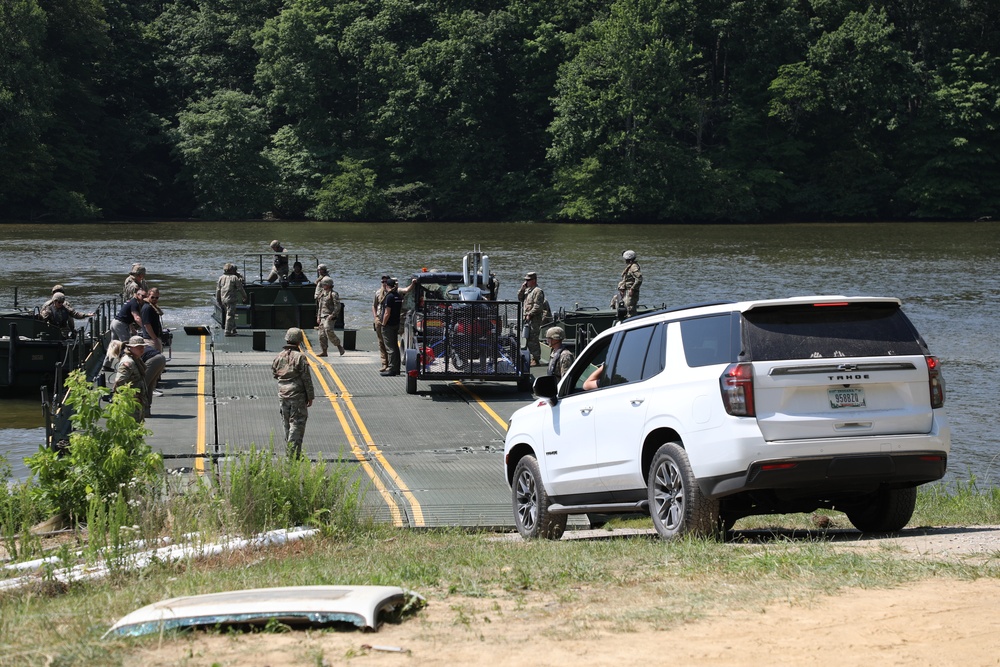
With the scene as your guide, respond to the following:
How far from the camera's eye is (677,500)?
980 centimetres

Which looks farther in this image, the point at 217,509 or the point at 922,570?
the point at 217,509

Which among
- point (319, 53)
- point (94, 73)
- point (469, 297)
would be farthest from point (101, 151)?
point (469, 297)

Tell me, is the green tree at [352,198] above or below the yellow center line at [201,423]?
above

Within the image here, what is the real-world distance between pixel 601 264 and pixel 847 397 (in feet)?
180

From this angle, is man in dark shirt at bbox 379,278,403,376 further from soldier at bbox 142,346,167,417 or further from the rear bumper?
the rear bumper

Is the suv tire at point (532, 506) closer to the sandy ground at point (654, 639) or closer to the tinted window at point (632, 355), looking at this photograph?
the tinted window at point (632, 355)

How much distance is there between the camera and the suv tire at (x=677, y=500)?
31.1 feet

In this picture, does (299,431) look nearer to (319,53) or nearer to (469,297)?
(469,297)

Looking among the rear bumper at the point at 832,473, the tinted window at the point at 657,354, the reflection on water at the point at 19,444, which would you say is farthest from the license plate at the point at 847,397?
the reflection on water at the point at 19,444

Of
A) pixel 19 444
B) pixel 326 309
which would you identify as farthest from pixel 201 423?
pixel 326 309

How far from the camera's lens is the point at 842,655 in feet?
21.2

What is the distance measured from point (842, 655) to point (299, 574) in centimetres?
366

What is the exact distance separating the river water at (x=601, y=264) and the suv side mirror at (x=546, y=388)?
1086 cm

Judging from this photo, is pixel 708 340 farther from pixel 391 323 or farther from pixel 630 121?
pixel 630 121
